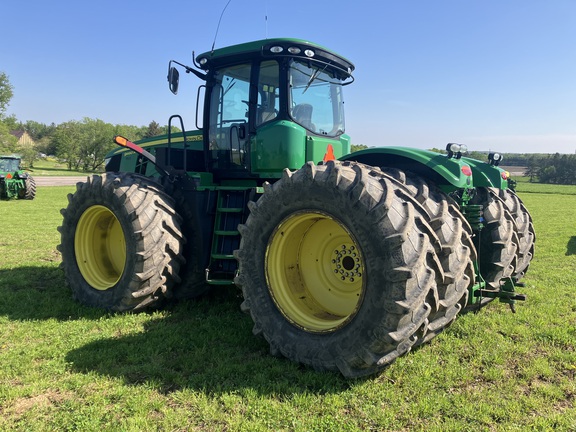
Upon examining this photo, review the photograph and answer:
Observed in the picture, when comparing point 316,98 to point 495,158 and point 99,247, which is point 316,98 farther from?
point 99,247

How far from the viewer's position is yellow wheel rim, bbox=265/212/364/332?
394cm

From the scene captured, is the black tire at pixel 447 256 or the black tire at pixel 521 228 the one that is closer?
the black tire at pixel 447 256

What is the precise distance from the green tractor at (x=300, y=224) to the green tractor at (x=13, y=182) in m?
19.6

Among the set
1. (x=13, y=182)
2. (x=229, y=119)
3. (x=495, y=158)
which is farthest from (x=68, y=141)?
(x=495, y=158)

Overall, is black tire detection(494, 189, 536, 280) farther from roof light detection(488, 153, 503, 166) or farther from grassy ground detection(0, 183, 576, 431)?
grassy ground detection(0, 183, 576, 431)

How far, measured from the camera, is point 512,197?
19.4 feet

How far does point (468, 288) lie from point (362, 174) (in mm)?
1352

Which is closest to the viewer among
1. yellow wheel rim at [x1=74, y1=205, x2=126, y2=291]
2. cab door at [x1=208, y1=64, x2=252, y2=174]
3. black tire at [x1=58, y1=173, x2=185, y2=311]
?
black tire at [x1=58, y1=173, x2=185, y2=311]

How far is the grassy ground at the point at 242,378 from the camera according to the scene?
299cm

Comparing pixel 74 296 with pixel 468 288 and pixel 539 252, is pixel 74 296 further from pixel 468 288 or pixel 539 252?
pixel 539 252

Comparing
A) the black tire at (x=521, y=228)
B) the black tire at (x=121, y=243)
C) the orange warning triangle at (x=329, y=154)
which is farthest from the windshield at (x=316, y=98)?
the black tire at (x=521, y=228)

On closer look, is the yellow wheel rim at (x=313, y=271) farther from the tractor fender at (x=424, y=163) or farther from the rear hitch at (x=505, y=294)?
the rear hitch at (x=505, y=294)

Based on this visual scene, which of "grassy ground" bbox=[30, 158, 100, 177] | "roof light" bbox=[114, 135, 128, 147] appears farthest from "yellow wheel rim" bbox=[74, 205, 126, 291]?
"grassy ground" bbox=[30, 158, 100, 177]

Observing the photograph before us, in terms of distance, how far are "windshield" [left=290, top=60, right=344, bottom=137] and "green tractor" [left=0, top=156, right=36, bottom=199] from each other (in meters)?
22.1
